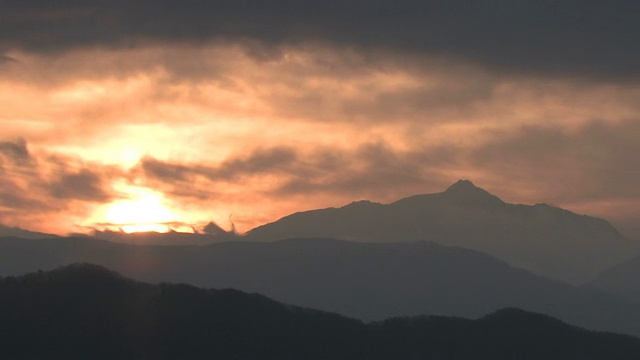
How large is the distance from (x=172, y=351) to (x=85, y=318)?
13.8 metres

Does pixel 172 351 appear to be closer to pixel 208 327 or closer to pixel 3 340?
pixel 208 327

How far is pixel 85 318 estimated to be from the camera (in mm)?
172625

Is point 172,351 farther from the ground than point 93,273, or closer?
closer

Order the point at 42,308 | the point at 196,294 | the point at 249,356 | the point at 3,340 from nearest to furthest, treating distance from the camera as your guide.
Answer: the point at 3,340, the point at 42,308, the point at 249,356, the point at 196,294

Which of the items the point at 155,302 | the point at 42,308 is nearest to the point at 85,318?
the point at 42,308

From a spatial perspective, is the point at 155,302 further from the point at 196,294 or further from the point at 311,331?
the point at 311,331

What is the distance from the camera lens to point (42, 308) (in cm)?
17162

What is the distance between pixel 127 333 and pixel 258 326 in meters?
28.6

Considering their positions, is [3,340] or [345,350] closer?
[3,340]

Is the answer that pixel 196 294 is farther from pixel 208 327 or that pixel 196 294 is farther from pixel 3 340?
pixel 3 340

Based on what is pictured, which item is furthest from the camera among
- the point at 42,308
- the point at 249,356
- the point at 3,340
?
the point at 249,356

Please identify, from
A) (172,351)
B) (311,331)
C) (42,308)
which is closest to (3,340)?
(42,308)

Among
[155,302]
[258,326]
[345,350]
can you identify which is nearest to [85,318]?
[155,302]

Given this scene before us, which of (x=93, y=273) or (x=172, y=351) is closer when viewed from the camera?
(x=172, y=351)
